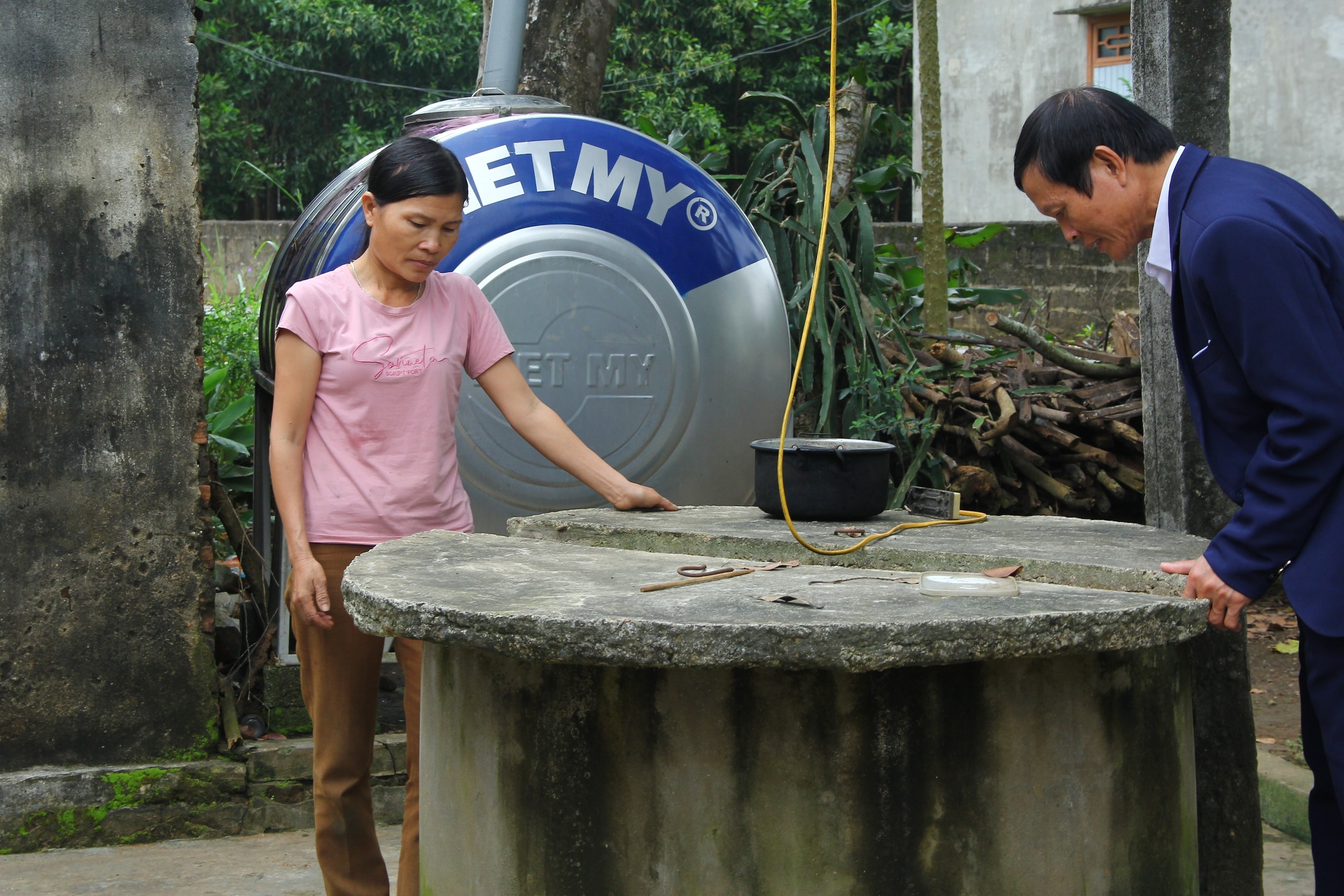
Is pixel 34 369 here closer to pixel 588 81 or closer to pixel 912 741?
pixel 912 741

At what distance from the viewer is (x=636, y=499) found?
3088mm

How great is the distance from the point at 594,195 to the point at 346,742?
1603 millimetres

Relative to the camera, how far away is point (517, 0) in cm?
430

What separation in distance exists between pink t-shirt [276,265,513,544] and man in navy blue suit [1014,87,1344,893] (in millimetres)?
1228

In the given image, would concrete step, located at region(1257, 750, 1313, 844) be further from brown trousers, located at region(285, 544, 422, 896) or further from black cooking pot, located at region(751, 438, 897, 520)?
brown trousers, located at region(285, 544, 422, 896)

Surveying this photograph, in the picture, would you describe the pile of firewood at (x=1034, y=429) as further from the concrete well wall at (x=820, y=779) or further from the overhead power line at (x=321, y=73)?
the overhead power line at (x=321, y=73)

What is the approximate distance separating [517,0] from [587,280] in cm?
128

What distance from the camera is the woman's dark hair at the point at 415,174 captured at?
2674 millimetres

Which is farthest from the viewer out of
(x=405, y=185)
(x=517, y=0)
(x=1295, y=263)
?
(x=517, y=0)

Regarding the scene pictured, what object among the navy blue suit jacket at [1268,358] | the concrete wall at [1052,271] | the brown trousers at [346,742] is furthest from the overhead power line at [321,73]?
the navy blue suit jacket at [1268,358]

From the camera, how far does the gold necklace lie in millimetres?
2748

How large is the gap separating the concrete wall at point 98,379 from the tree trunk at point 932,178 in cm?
318

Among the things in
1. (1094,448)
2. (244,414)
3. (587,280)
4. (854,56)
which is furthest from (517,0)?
(854,56)

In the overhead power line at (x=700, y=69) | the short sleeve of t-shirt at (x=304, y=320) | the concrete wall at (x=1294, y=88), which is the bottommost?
the short sleeve of t-shirt at (x=304, y=320)
